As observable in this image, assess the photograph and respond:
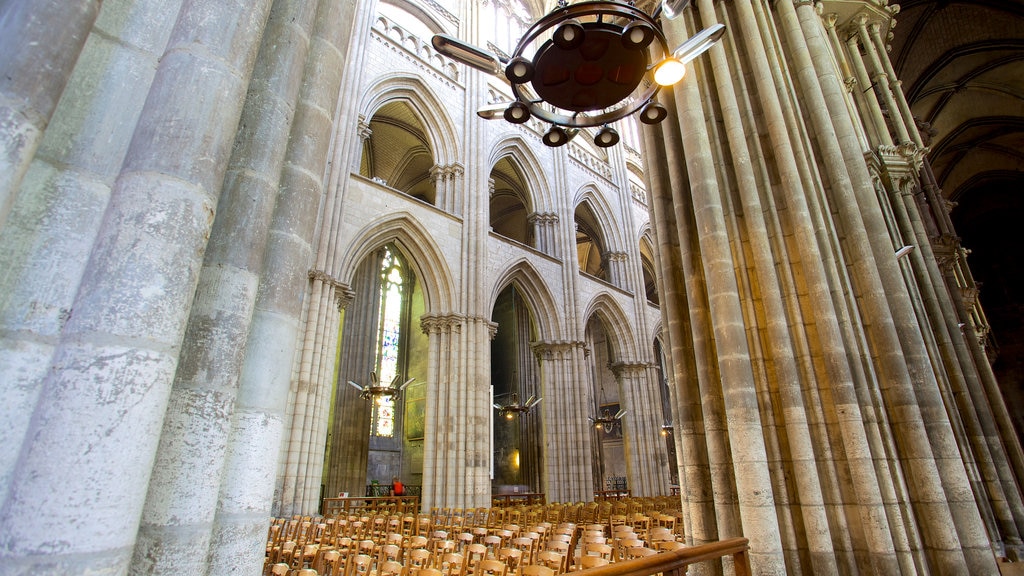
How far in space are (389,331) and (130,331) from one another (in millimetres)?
18474

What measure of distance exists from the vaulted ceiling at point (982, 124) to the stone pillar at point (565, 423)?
41.4 ft

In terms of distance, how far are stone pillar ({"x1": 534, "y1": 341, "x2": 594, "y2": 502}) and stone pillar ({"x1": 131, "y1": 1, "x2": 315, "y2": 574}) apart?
1317 cm

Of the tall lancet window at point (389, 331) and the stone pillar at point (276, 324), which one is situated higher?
the tall lancet window at point (389, 331)

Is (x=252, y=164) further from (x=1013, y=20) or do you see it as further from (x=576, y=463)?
(x=1013, y=20)

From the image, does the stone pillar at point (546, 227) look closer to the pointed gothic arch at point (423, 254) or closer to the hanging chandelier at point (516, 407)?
the pointed gothic arch at point (423, 254)

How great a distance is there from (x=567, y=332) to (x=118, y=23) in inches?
577

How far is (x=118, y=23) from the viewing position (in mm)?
1671

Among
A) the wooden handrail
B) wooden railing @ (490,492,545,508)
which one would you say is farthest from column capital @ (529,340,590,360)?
the wooden handrail

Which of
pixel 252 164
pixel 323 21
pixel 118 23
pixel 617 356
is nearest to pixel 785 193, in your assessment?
pixel 323 21

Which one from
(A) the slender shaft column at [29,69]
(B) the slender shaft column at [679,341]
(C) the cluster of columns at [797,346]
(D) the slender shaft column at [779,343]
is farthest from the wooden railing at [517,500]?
(A) the slender shaft column at [29,69]

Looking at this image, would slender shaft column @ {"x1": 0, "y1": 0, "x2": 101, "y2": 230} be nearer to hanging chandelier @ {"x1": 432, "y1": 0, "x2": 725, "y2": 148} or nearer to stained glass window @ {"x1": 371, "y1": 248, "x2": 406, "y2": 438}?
hanging chandelier @ {"x1": 432, "y1": 0, "x2": 725, "y2": 148}

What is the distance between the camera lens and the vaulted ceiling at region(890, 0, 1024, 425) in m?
15.9

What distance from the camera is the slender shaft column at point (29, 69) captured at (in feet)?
3.86

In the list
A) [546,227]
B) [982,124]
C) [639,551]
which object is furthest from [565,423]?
[982,124]
